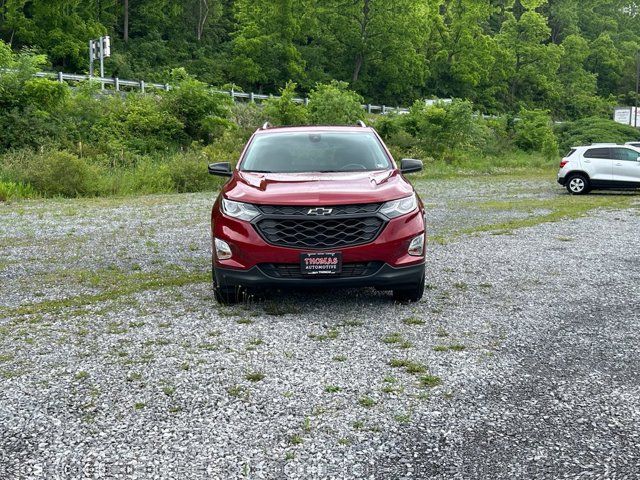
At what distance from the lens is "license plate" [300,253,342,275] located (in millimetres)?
6176

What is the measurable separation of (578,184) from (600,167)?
2.59 feet

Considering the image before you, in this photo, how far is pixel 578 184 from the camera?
2177 centimetres

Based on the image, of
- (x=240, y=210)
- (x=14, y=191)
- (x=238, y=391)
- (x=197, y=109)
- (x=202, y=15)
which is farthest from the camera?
(x=202, y=15)

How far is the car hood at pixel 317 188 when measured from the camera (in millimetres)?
6266

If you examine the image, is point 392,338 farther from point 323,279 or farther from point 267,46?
point 267,46

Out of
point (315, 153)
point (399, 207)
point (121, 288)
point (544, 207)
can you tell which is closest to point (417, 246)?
point (399, 207)

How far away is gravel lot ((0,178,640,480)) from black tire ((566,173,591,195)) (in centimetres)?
1308

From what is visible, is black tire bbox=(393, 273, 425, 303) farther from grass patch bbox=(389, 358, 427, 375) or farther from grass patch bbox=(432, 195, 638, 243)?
grass patch bbox=(432, 195, 638, 243)

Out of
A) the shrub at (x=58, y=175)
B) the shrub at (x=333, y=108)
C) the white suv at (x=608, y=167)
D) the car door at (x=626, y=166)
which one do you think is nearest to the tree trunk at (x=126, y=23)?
the shrub at (x=333, y=108)

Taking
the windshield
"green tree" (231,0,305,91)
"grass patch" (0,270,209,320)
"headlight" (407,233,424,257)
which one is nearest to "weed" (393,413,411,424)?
"headlight" (407,233,424,257)

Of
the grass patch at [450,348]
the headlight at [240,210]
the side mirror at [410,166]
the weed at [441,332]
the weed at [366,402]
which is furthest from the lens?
the side mirror at [410,166]

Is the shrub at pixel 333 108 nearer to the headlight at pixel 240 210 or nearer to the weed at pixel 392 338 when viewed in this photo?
the headlight at pixel 240 210

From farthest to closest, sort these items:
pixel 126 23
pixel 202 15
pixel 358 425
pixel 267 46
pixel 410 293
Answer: pixel 202 15 < pixel 126 23 < pixel 267 46 < pixel 410 293 < pixel 358 425

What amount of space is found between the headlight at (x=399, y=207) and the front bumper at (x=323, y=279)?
0.46 meters
